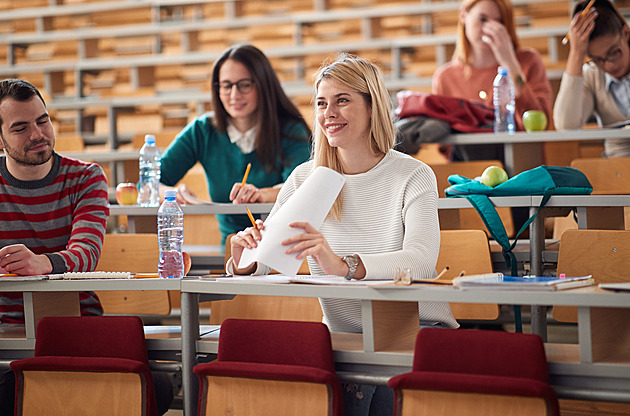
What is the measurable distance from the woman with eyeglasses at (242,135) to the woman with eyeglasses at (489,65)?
77 centimetres

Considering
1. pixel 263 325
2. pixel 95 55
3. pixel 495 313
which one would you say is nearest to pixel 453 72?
pixel 495 313

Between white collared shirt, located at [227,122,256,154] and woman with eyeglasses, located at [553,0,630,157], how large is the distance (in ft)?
3.96

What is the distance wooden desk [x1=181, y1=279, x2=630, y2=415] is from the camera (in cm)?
122

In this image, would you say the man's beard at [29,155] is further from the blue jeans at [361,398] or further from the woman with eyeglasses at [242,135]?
the blue jeans at [361,398]

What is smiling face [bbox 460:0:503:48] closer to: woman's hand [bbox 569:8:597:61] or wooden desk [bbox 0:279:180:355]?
woman's hand [bbox 569:8:597:61]

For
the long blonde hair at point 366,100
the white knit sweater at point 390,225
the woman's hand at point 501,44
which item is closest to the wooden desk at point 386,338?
the white knit sweater at point 390,225

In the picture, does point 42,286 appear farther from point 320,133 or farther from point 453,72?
point 453,72

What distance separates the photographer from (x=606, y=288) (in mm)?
1255

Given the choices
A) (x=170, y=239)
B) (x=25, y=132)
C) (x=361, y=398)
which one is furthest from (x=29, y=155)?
(x=361, y=398)

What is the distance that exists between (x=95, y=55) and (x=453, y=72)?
3432 millimetres

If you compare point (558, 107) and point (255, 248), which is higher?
point (558, 107)

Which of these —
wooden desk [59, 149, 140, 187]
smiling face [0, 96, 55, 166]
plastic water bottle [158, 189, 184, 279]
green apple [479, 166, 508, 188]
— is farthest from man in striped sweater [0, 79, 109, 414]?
wooden desk [59, 149, 140, 187]

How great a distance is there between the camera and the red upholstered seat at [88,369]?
1.51 m

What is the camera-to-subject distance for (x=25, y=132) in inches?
76.2
